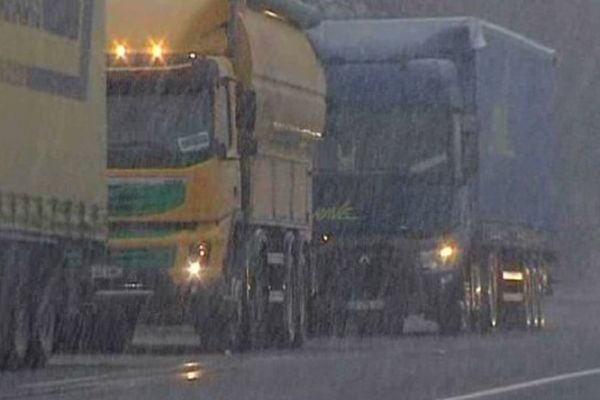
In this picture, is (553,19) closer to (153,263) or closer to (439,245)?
(439,245)

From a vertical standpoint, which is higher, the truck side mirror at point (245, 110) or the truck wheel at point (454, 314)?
the truck side mirror at point (245, 110)

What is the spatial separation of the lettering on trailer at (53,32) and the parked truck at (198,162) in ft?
6.78

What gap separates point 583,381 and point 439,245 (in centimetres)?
1033

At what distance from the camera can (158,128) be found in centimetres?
2533

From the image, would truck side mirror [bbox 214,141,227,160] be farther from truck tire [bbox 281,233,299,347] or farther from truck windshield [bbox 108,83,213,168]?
truck tire [bbox 281,233,299,347]

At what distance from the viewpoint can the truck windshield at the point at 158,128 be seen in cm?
2522

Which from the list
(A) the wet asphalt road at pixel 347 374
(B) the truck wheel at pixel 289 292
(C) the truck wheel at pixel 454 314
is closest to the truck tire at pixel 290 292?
(B) the truck wheel at pixel 289 292

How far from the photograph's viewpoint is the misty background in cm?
6456

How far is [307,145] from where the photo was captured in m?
28.8

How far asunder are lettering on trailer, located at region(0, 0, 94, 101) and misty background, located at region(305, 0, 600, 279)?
39138 mm

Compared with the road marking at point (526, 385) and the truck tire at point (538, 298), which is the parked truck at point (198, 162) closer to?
the road marking at point (526, 385)

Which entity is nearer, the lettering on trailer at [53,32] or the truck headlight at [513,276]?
the lettering on trailer at [53,32]

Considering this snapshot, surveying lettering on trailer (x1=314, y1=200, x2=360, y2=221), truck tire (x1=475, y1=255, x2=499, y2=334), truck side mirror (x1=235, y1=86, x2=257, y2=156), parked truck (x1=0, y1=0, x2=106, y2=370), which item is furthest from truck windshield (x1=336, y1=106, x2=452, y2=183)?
parked truck (x1=0, y1=0, x2=106, y2=370)

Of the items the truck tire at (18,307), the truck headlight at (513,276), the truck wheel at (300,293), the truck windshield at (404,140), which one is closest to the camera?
the truck tire at (18,307)
